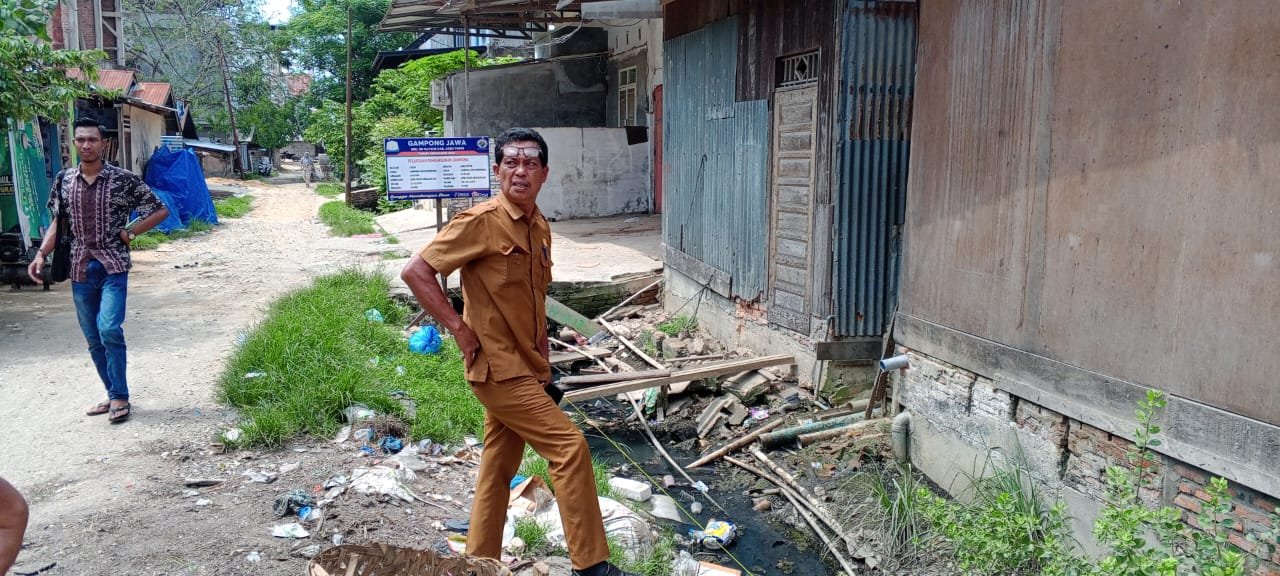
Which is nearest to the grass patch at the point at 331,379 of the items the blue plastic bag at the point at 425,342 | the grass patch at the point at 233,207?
the blue plastic bag at the point at 425,342

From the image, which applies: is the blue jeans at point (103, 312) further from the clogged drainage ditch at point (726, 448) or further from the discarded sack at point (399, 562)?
the discarded sack at point (399, 562)

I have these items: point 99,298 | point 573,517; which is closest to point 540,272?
point 573,517

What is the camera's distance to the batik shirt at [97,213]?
Result: 5582 millimetres

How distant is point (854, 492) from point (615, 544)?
1717 mm

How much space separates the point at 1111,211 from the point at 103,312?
5748 mm

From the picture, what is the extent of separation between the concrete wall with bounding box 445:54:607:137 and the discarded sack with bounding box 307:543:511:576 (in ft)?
53.2

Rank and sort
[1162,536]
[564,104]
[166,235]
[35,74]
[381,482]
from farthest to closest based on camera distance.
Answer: [564,104] < [166,235] < [35,74] < [381,482] < [1162,536]

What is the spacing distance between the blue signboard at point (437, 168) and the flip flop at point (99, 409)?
10.9 ft

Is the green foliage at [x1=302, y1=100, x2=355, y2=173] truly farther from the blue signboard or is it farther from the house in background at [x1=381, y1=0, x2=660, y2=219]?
the blue signboard

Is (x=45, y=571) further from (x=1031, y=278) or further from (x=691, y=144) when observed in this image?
(x=691, y=144)

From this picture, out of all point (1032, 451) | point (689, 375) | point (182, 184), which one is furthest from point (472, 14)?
point (1032, 451)

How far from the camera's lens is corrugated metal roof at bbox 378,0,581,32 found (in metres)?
14.4

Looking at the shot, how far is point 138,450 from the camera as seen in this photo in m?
5.40

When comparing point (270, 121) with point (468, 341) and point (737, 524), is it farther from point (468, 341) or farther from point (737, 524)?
point (468, 341)
